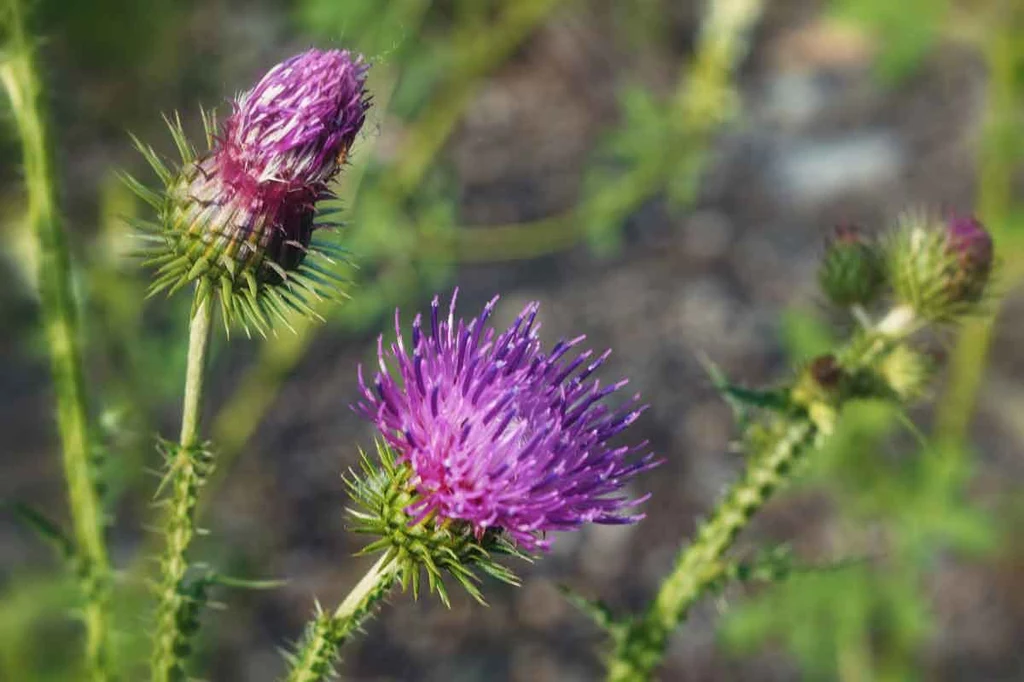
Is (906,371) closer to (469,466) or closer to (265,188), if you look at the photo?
(469,466)

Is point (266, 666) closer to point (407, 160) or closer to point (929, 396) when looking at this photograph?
point (407, 160)

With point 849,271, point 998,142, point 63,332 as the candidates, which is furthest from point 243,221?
point 998,142

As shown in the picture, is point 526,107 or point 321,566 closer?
point 321,566

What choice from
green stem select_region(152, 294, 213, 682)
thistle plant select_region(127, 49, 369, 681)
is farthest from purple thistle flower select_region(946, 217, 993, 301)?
green stem select_region(152, 294, 213, 682)

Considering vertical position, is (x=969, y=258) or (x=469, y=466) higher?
(x=969, y=258)

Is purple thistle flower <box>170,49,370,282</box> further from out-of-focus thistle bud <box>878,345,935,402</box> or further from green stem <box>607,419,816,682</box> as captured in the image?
out-of-focus thistle bud <box>878,345,935,402</box>

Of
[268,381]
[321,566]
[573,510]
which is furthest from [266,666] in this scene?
[573,510]

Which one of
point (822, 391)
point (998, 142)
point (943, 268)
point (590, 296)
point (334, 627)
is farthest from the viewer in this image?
point (590, 296)

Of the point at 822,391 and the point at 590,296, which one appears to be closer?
the point at 822,391
